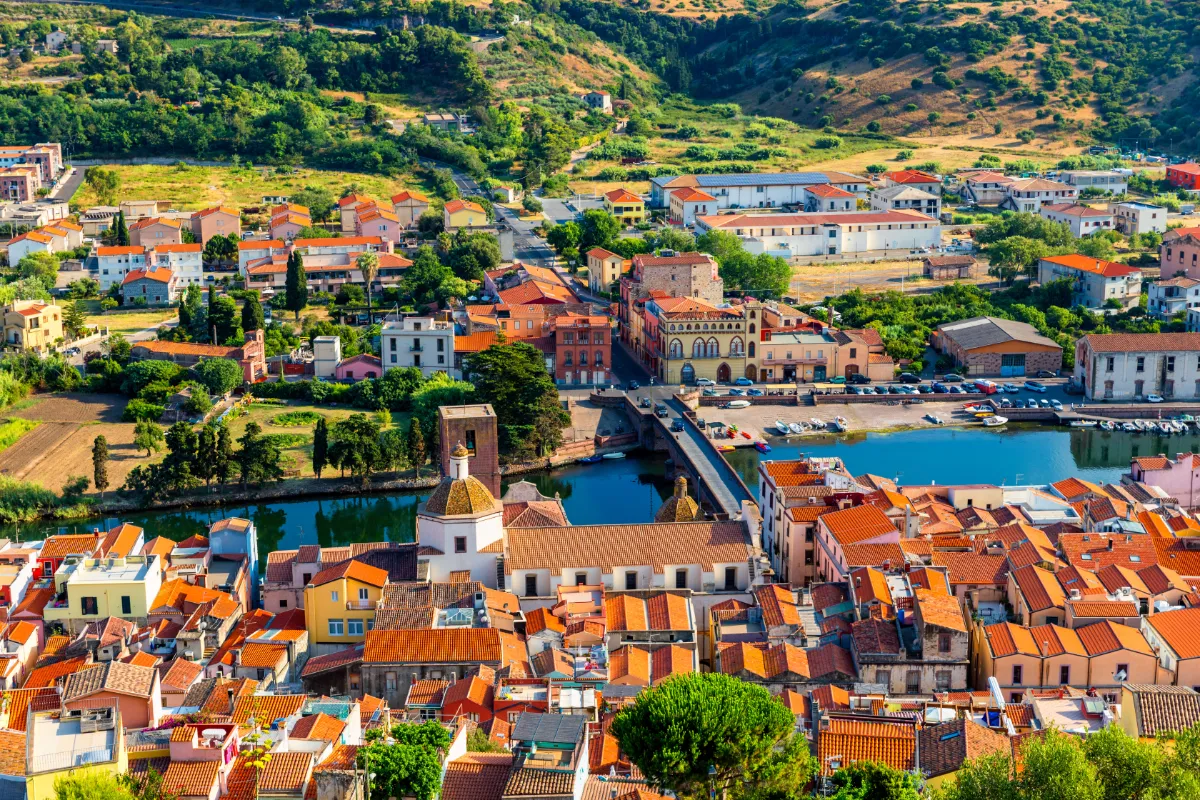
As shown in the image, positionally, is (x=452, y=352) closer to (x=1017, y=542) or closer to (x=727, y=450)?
(x=727, y=450)

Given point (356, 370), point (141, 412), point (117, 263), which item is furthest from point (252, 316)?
point (117, 263)

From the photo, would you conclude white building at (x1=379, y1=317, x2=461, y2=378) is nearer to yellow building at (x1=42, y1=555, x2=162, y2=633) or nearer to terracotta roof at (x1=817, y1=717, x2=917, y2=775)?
yellow building at (x1=42, y1=555, x2=162, y2=633)

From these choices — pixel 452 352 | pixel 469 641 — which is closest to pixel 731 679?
pixel 469 641

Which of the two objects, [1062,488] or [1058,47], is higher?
[1058,47]

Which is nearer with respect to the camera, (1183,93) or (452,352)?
(452,352)

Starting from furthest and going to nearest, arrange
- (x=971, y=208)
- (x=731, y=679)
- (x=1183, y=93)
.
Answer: (x=1183, y=93)
(x=971, y=208)
(x=731, y=679)

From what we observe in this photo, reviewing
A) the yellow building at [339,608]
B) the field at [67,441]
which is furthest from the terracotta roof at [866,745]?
the field at [67,441]

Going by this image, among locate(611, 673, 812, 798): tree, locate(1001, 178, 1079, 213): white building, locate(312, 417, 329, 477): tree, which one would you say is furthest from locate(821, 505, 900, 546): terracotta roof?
locate(1001, 178, 1079, 213): white building
